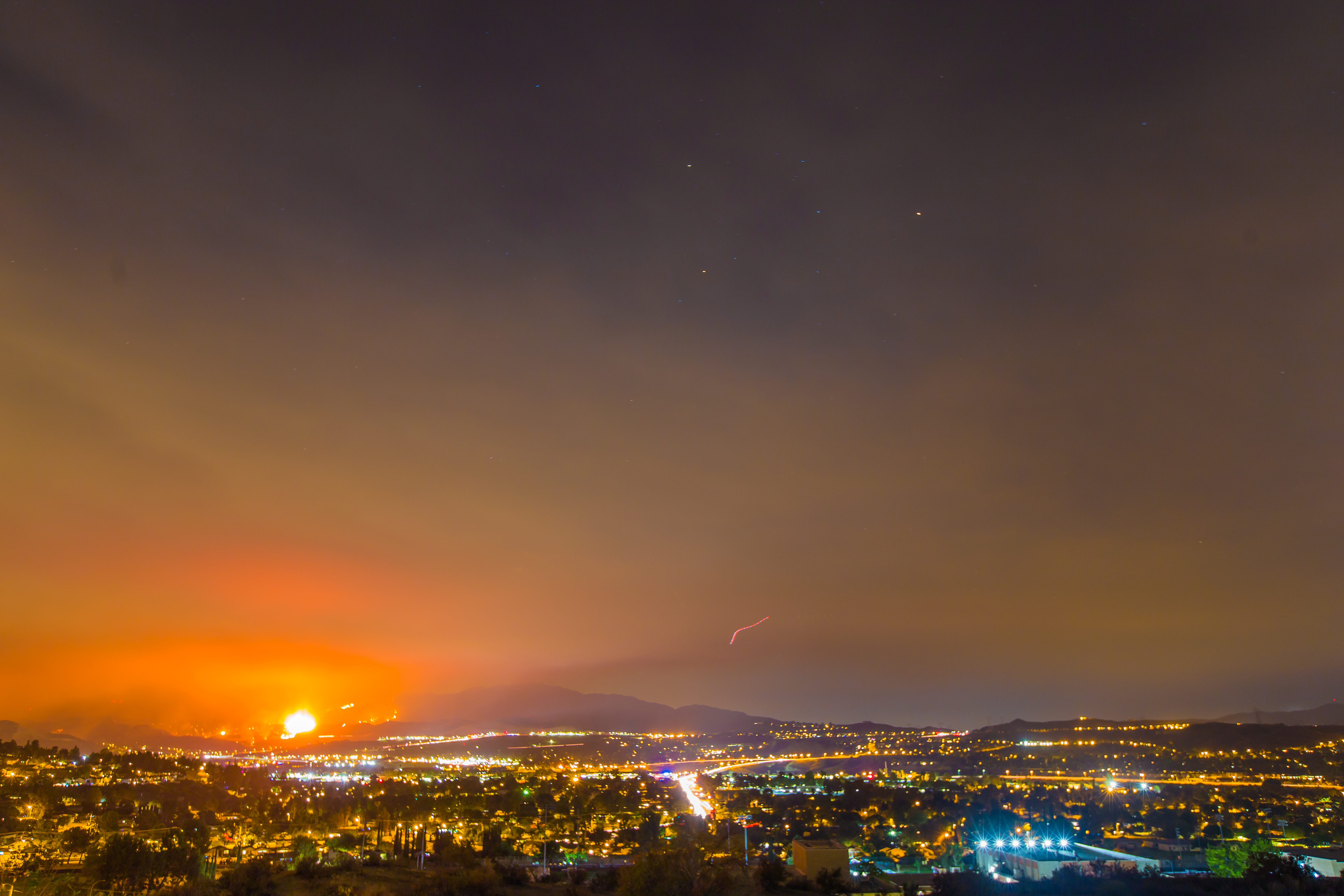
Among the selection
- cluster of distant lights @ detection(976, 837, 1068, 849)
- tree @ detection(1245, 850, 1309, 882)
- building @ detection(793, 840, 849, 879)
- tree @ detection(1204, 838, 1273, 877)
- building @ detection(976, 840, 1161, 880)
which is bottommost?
cluster of distant lights @ detection(976, 837, 1068, 849)

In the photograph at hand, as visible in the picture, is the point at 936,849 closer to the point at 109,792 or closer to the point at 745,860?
the point at 745,860

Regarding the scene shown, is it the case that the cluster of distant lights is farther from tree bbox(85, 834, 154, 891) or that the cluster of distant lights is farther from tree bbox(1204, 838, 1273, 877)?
tree bbox(85, 834, 154, 891)

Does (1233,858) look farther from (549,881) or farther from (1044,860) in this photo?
(549,881)

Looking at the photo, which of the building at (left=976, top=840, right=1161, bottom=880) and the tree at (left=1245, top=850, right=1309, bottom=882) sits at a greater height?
the tree at (left=1245, top=850, right=1309, bottom=882)

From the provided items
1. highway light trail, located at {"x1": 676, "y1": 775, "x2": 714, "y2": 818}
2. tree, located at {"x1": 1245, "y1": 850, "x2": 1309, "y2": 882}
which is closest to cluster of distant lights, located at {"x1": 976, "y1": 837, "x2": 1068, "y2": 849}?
tree, located at {"x1": 1245, "y1": 850, "x2": 1309, "y2": 882}

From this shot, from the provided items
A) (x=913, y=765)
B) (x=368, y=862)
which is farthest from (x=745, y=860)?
(x=913, y=765)

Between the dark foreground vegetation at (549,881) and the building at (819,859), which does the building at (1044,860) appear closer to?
the dark foreground vegetation at (549,881)

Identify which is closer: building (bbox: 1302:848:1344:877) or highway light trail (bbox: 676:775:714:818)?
building (bbox: 1302:848:1344:877)
